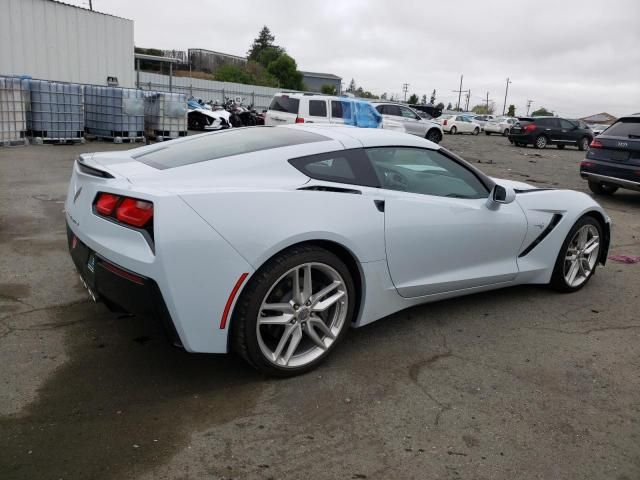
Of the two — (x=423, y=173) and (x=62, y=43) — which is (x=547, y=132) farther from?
(x=423, y=173)

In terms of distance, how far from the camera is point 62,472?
2.25 meters

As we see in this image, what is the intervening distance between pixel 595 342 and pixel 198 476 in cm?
292

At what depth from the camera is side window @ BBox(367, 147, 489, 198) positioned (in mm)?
3537

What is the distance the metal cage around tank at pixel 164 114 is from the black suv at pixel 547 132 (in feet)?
55.2

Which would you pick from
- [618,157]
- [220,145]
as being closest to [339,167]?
[220,145]

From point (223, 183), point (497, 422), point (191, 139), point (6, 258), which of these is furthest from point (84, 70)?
point (497, 422)

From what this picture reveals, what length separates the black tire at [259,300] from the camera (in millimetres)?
2799

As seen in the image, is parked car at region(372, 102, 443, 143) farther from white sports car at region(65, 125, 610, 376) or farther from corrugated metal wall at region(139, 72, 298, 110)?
white sports car at region(65, 125, 610, 376)

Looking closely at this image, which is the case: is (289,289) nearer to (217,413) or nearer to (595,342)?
(217,413)

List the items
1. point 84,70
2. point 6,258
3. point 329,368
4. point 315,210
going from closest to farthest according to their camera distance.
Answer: point 315,210 → point 329,368 → point 6,258 → point 84,70

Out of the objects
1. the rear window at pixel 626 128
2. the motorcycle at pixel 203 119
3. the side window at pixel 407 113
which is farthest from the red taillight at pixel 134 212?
the side window at pixel 407 113

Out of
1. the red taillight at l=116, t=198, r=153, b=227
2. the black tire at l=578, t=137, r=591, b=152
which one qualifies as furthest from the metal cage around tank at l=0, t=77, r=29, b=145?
the black tire at l=578, t=137, r=591, b=152

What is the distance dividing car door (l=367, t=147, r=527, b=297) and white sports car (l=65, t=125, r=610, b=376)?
0.4 inches

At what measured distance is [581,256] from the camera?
483 centimetres
